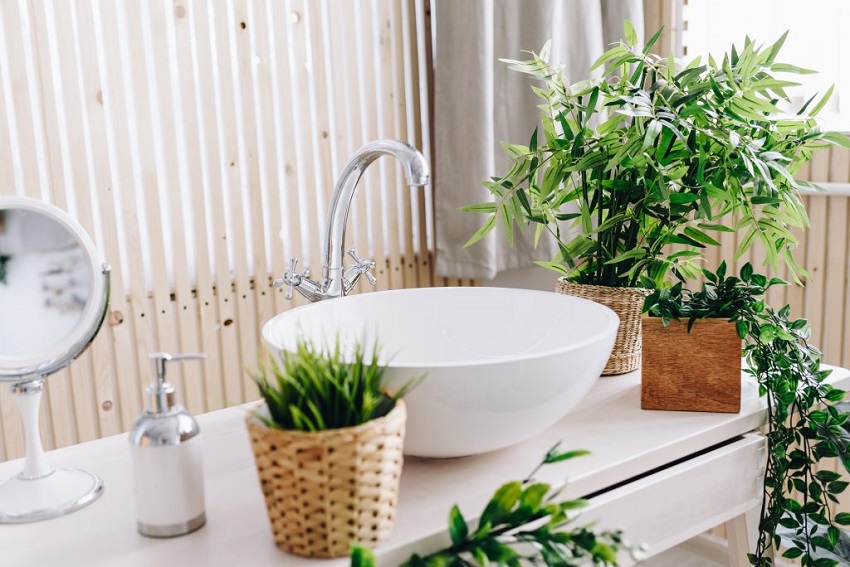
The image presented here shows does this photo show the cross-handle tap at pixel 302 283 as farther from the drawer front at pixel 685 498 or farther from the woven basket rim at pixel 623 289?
the drawer front at pixel 685 498

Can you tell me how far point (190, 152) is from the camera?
2102 millimetres

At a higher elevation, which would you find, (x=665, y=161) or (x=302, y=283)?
(x=665, y=161)

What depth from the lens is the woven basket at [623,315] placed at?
1.28 metres

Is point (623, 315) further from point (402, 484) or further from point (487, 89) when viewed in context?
point (487, 89)

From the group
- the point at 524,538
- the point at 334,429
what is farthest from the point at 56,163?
the point at 524,538

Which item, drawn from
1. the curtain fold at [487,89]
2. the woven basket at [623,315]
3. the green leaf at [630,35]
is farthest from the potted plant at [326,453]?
the curtain fold at [487,89]

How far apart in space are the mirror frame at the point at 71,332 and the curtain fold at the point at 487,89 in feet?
4.84

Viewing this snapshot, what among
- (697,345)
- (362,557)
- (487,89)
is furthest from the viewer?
(487,89)

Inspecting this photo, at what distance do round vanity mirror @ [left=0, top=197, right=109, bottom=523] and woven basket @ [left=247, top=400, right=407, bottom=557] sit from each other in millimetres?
272

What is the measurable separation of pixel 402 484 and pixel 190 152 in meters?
1.41

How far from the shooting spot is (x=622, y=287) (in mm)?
1291

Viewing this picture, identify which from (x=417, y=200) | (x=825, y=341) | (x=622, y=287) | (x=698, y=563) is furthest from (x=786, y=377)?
(x=417, y=200)

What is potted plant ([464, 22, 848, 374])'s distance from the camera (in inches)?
45.9

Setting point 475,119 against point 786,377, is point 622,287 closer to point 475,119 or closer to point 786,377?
point 786,377
